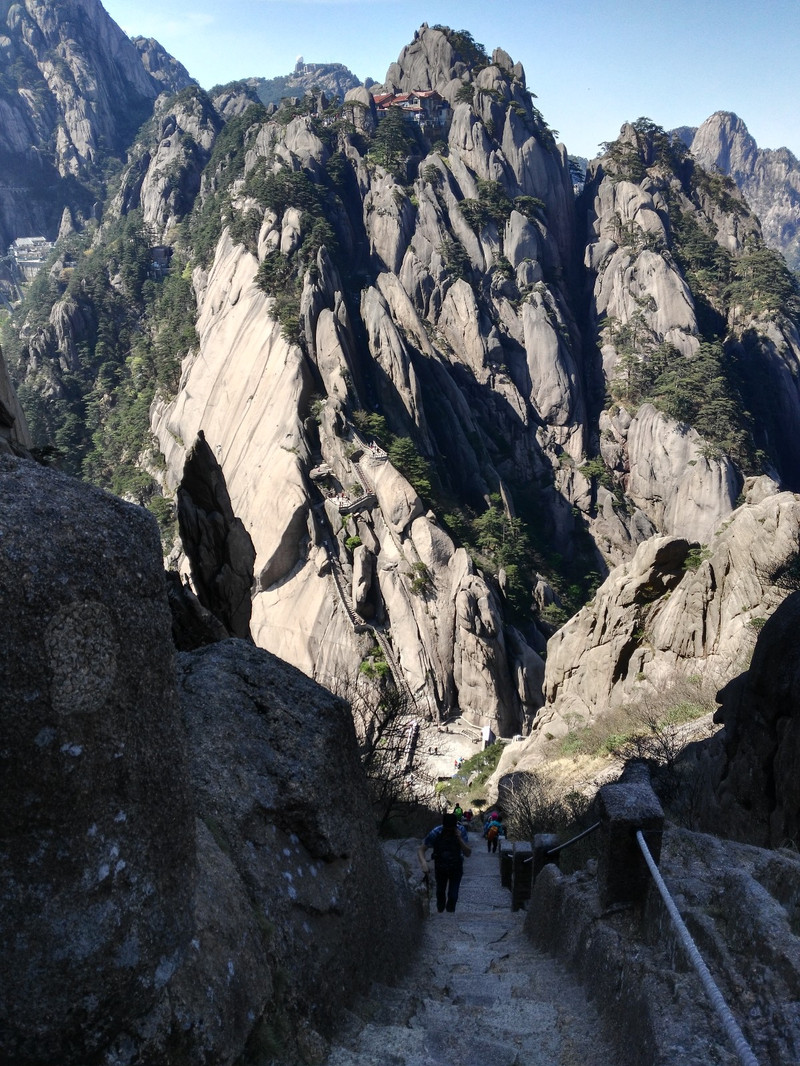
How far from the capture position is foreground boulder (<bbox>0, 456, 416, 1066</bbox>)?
2.48 meters

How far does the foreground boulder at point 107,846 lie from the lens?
8.15ft

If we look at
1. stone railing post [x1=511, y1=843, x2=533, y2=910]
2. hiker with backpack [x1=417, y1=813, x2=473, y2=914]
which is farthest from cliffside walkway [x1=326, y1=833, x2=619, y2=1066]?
stone railing post [x1=511, y1=843, x2=533, y2=910]

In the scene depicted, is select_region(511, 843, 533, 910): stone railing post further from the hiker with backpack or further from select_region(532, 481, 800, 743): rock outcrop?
select_region(532, 481, 800, 743): rock outcrop

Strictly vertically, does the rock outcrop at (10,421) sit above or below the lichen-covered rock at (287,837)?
above

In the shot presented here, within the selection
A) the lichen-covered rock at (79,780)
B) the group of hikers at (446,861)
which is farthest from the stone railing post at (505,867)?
the lichen-covered rock at (79,780)

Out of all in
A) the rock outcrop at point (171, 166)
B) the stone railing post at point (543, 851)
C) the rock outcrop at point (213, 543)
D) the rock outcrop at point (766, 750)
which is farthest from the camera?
the rock outcrop at point (171, 166)

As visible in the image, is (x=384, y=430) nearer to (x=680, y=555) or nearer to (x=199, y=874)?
(x=680, y=555)

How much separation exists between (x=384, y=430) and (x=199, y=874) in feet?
153

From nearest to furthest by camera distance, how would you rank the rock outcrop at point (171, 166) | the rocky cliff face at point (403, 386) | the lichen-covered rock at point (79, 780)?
1. the lichen-covered rock at point (79, 780)
2. the rocky cliff face at point (403, 386)
3. the rock outcrop at point (171, 166)

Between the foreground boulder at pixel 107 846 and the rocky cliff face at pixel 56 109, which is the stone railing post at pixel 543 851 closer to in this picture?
the foreground boulder at pixel 107 846

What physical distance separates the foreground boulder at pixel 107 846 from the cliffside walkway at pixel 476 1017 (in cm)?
39

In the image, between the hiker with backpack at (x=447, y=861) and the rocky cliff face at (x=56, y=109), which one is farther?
the rocky cliff face at (x=56, y=109)

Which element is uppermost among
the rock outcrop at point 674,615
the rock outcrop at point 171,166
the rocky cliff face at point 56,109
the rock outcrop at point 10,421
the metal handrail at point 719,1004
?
the rocky cliff face at point 56,109

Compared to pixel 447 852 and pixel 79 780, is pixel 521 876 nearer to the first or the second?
pixel 447 852
